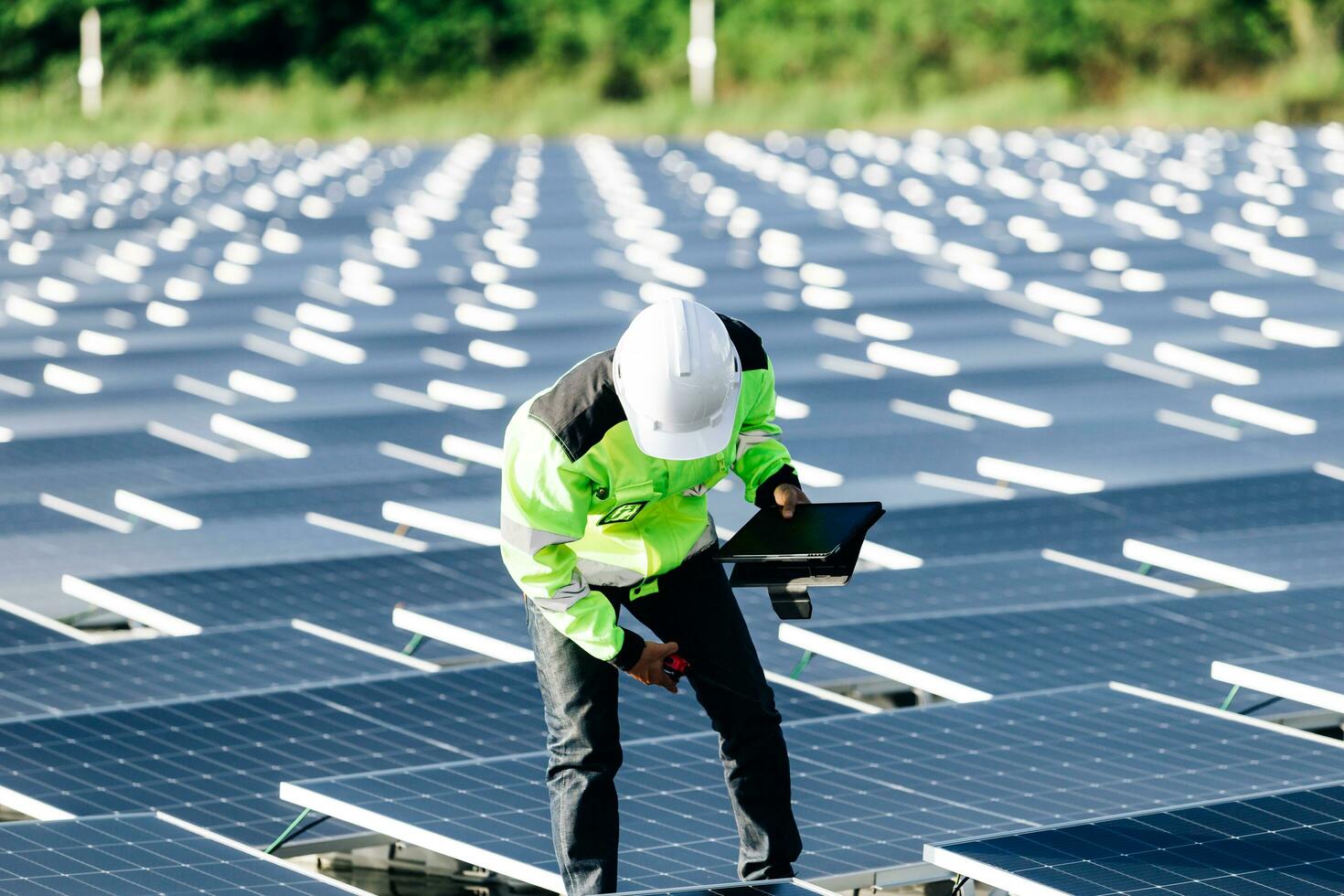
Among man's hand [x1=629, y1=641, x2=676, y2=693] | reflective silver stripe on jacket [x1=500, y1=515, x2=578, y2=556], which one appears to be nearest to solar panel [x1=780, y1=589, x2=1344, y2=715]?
man's hand [x1=629, y1=641, x2=676, y2=693]

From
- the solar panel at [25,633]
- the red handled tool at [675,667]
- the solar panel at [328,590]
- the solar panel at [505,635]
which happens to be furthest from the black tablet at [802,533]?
the solar panel at [25,633]

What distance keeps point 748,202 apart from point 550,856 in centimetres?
2851

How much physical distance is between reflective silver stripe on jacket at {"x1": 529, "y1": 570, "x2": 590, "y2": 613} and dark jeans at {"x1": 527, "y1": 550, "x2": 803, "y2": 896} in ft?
0.56

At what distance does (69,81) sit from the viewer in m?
63.2

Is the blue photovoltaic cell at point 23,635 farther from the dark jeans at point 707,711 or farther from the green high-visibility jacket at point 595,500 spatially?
the green high-visibility jacket at point 595,500

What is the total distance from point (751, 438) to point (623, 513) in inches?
18.0

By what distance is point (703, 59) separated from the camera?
195 feet

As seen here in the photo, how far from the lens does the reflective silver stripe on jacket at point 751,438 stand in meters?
5.33

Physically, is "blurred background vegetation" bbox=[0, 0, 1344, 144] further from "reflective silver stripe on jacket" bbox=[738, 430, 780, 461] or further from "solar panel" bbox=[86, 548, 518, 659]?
"reflective silver stripe on jacket" bbox=[738, 430, 780, 461]

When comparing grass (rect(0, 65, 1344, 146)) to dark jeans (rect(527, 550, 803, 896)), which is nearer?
dark jeans (rect(527, 550, 803, 896))

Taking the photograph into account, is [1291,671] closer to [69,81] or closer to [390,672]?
[390,672]

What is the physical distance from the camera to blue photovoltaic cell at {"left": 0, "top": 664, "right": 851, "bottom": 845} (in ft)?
20.3

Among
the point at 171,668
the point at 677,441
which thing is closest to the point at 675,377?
the point at 677,441

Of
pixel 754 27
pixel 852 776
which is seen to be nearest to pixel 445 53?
pixel 754 27
